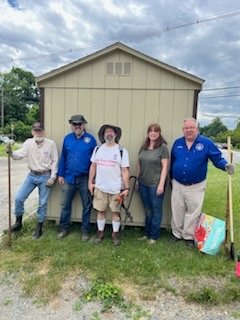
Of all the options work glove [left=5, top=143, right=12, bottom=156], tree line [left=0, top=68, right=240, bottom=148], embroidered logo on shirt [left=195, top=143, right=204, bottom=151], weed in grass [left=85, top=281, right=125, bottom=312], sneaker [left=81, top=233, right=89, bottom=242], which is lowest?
weed in grass [left=85, top=281, right=125, bottom=312]

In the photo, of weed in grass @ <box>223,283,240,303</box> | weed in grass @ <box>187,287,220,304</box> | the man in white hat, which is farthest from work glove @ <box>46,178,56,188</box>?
weed in grass @ <box>223,283,240,303</box>

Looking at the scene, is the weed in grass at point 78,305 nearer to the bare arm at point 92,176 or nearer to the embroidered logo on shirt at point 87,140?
the bare arm at point 92,176

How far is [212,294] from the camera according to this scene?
3066 mm

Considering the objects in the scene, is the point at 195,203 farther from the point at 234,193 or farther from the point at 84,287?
the point at 234,193

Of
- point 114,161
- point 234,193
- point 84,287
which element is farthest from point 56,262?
point 234,193

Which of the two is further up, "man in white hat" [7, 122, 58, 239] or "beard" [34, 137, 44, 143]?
"beard" [34, 137, 44, 143]

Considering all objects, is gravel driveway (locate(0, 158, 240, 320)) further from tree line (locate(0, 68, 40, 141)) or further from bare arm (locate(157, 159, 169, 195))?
tree line (locate(0, 68, 40, 141))

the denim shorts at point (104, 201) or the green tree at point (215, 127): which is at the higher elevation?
the green tree at point (215, 127)

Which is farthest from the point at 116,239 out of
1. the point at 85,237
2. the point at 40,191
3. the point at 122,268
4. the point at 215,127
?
the point at 215,127

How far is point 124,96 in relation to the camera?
4559mm

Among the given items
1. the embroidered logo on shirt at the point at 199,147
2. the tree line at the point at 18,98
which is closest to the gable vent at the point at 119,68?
the embroidered logo on shirt at the point at 199,147

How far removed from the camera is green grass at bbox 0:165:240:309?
125 inches

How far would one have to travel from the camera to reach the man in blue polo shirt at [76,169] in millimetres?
4320

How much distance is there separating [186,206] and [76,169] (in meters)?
1.55
